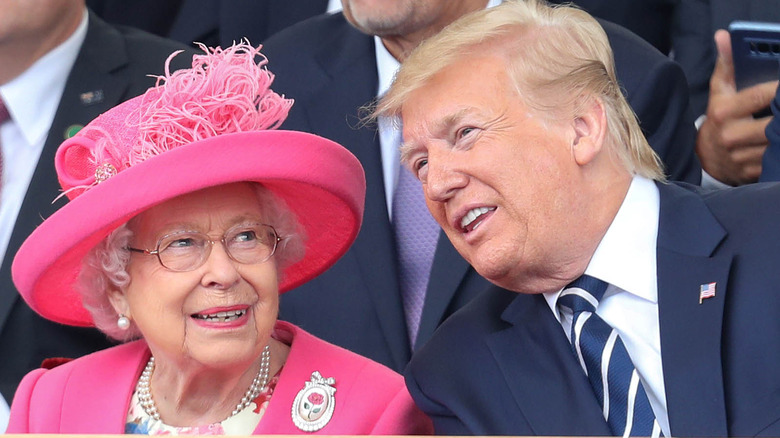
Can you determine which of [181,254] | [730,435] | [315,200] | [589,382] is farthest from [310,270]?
[730,435]

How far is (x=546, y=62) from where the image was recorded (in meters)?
2.57

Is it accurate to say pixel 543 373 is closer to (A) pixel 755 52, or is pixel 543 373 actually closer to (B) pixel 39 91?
(A) pixel 755 52

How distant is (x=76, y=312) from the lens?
2.80 m

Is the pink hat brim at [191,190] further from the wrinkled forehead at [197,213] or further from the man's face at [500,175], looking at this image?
the man's face at [500,175]

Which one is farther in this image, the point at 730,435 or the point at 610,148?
the point at 610,148

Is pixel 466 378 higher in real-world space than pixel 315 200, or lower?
lower

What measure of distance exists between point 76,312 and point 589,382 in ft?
3.67

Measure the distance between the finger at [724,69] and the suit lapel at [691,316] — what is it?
78 centimetres

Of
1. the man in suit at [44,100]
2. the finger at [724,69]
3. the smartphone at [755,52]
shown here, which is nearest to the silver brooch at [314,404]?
the man in suit at [44,100]

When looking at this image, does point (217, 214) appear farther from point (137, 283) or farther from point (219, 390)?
point (219, 390)

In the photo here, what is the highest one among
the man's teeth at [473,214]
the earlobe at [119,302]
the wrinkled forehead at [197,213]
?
the wrinkled forehead at [197,213]

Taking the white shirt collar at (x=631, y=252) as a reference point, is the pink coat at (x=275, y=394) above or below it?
below

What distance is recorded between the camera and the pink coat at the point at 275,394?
2607 millimetres

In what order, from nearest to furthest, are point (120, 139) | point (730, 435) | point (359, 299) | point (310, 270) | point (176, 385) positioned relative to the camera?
point (730, 435) → point (120, 139) → point (176, 385) → point (310, 270) → point (359, 299)
